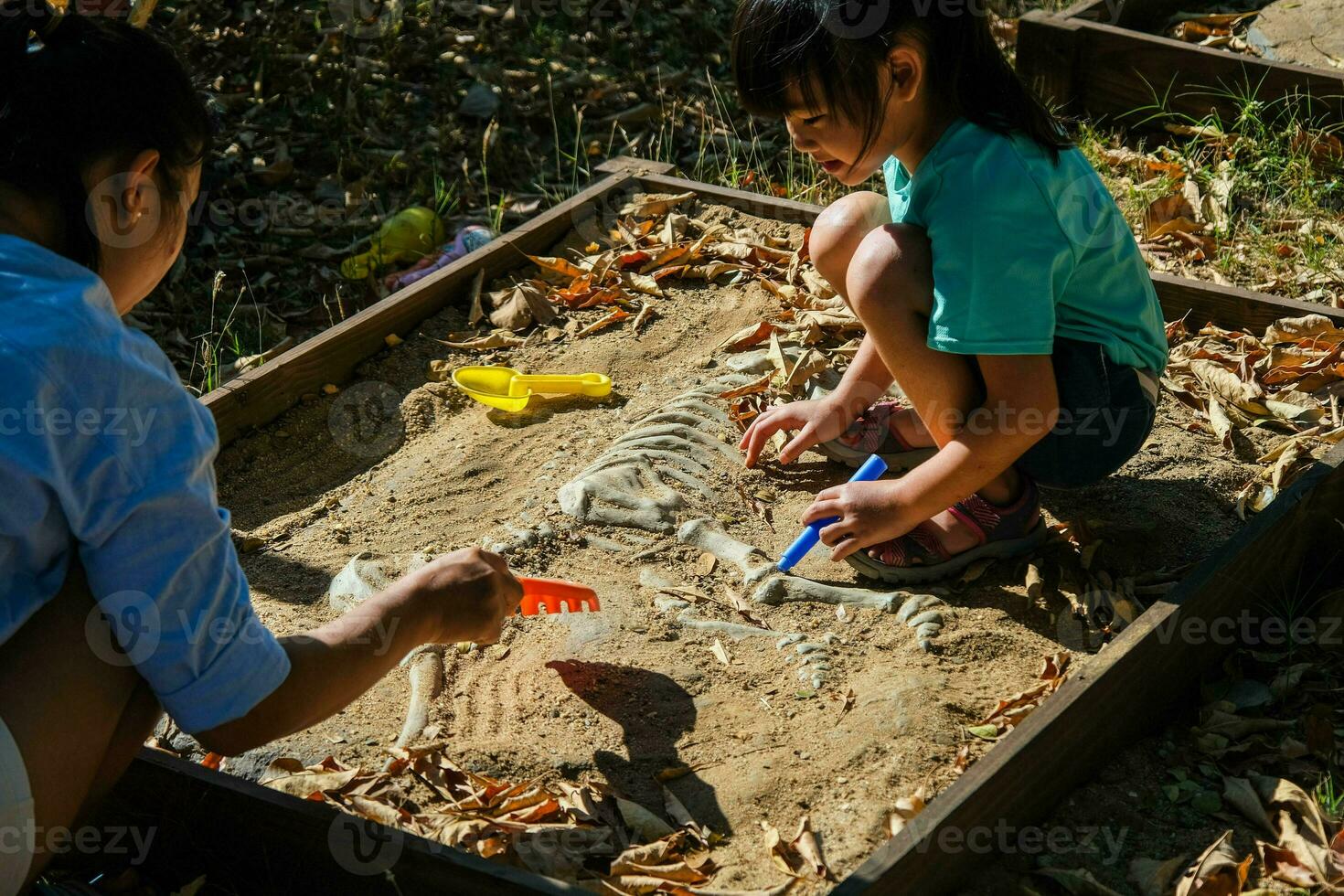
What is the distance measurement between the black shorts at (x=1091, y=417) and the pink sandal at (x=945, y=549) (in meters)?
0.10

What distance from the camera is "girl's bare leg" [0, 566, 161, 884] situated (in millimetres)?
1569

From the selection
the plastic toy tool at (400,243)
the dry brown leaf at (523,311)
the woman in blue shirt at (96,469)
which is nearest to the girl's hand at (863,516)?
the woman in blue shirt at (96,469)

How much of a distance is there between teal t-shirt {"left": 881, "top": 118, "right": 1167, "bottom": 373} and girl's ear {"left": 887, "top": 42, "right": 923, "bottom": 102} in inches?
4.0

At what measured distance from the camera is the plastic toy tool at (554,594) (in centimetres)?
233

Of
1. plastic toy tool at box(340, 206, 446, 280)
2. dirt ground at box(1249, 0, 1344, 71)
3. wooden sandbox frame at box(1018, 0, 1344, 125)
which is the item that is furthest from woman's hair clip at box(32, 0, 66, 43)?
dirt ground at box(1249, 0, 1344, 71)

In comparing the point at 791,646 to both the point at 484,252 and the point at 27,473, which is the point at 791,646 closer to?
the point at 27,473

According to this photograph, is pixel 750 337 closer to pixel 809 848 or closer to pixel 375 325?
pixel 375 325

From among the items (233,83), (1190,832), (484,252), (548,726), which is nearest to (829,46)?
(548,726)

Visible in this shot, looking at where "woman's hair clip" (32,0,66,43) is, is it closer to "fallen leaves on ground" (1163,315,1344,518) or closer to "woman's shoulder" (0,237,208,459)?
"woman's shoulder" (0,237,208,459)

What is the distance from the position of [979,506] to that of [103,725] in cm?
158

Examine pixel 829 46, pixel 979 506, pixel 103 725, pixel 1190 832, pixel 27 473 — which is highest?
pixel 829 46

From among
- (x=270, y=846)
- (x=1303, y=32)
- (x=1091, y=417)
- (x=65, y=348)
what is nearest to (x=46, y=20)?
(x=65, y=348)

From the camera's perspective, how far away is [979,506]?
2576mm

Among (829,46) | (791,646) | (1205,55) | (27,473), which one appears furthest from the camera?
(1205,55)
